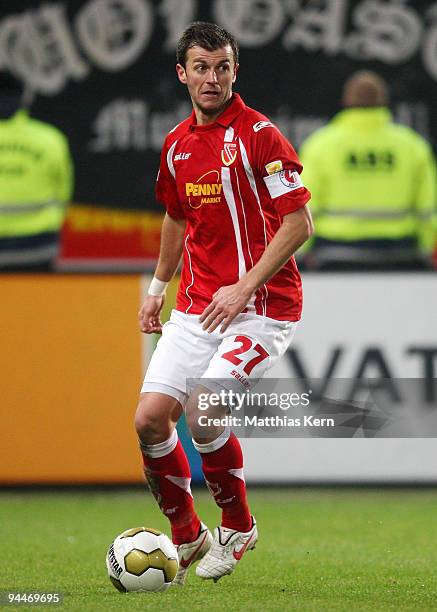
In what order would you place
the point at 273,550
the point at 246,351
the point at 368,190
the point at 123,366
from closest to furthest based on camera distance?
the point at 246,351 → the point at 273,550 → the point at 123,366 → the point at 368,190

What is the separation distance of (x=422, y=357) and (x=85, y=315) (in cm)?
204

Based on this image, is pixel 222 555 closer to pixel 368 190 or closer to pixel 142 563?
pixel 142 563

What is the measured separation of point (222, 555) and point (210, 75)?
6.12ft

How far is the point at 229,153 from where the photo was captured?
5.55 metres

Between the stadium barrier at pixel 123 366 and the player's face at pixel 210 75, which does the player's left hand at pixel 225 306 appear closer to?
the player's face at pixel 210 75

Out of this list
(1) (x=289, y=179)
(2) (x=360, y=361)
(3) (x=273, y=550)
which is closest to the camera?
(1) (x=289, y=179)

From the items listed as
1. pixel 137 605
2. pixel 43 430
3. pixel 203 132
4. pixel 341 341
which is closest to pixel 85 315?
pixel 43 430

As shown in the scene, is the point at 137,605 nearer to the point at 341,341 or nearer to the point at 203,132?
the point at 203,132

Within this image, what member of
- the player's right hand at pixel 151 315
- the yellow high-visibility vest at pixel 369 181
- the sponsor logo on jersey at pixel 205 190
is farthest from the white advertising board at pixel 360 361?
the sponsor logo on jersey at pixel 205 190

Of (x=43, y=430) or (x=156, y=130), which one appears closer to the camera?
(x=43, y=430)

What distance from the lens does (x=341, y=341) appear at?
855cm

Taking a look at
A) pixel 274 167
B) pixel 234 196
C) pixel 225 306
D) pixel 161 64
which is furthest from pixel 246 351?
pixel 161 64

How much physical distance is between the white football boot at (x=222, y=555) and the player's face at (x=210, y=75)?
1.66 m

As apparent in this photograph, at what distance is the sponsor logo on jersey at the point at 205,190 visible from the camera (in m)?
5.56
